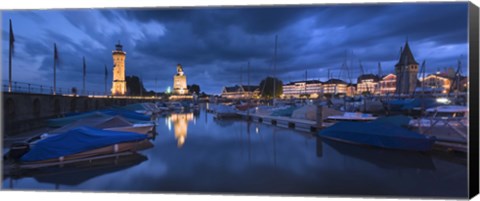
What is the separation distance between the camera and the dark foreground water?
645cm

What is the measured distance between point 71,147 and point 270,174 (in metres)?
6.07

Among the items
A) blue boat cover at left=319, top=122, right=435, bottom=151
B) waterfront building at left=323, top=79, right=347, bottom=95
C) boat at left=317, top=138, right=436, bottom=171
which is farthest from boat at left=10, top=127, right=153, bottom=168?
waterfront building at left=323, top=79, right=347, bottom=95

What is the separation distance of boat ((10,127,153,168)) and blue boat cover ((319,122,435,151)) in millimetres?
8892

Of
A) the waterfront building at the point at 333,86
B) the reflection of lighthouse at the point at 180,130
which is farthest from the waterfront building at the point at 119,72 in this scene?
the waterfront building at the point at 333,86

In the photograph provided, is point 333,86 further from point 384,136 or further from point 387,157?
point 387,157

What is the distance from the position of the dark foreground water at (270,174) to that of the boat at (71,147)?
1.33 feet

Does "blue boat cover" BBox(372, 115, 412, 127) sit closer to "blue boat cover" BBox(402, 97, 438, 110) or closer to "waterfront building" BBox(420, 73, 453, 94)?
"blue boat cover" BBox(402, 97, 438, 110)

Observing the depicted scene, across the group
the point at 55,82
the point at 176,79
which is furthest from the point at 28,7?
the point at 176,79

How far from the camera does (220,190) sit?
630cm

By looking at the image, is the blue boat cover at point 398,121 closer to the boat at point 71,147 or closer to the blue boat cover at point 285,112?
the blue boat cover at point 285,112

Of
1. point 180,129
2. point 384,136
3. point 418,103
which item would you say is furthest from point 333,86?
point 384,136

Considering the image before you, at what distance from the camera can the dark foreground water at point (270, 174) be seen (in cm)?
645

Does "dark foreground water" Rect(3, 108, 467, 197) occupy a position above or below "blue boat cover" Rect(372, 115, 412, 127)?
below

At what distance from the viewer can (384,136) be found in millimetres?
Answer: 9930
